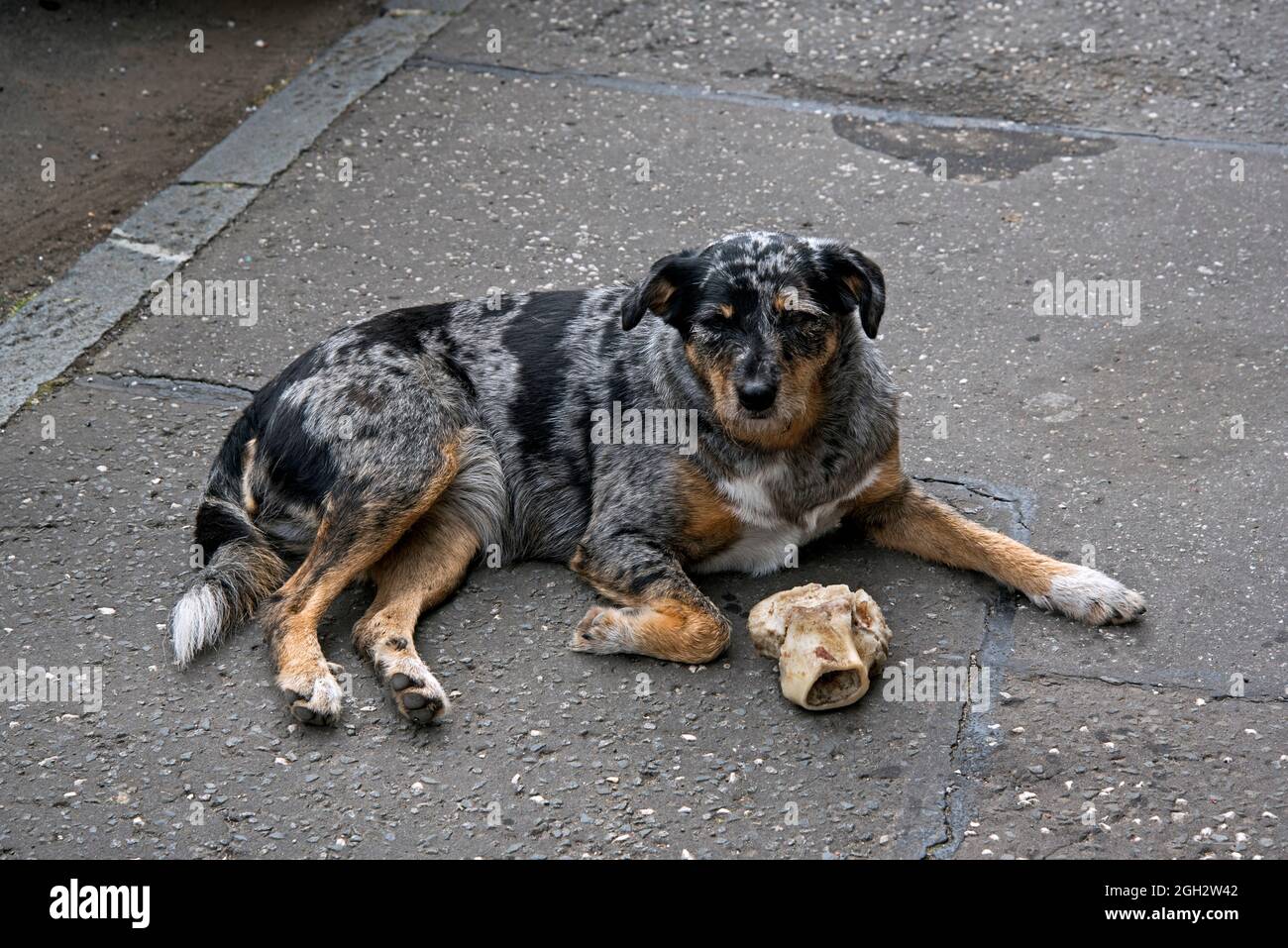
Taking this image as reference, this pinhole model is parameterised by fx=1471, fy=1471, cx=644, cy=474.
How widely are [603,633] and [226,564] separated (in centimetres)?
131

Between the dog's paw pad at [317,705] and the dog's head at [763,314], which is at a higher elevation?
the dog's head at [763,314]

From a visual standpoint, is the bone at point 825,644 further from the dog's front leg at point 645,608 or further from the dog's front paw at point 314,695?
the dog's front paw at point 314,695

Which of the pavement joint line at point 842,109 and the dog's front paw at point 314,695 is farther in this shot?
the pavement joint line at point 842,109

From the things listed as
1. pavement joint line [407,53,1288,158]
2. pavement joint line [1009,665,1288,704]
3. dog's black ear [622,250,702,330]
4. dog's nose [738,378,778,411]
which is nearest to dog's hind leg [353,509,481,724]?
dog's black ear [622,250,702,330]

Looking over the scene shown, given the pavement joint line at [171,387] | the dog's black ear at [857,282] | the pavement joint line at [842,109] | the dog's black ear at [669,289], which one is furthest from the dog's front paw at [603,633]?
the pavement joint line at [842,109]

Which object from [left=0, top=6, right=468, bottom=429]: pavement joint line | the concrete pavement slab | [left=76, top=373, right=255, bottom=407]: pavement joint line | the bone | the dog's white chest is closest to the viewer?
the bone

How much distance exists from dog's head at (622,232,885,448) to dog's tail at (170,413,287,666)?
58.5 inches

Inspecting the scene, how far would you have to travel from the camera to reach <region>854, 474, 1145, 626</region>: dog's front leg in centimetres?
479

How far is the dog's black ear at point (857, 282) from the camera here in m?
4.74

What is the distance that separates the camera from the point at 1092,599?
15.7 ft

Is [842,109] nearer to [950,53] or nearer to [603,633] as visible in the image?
[950,53]

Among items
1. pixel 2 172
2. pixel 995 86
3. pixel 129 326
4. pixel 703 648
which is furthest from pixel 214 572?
pixel 995 86

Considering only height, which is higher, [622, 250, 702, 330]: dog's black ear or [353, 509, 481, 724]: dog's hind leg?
[622, 250, 702, 330]: dog's black ear

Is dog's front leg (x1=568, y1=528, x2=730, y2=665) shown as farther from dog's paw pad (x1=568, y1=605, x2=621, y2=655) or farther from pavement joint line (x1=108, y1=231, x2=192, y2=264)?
pavement joint line (x1=108, y1=231, x2=192, y2=264)
